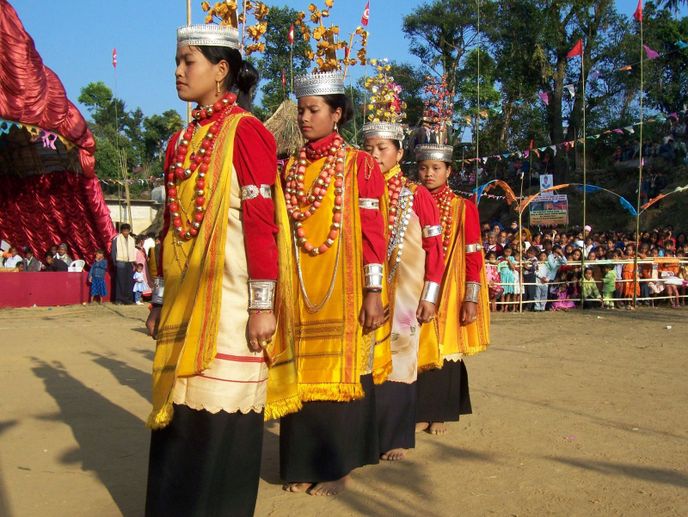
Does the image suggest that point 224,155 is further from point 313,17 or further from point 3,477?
point 3,477

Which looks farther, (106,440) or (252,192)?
(106,440)

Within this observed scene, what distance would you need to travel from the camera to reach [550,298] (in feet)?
51.9

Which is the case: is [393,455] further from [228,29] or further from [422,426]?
[228,29]

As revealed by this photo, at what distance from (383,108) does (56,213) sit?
15.4 meters

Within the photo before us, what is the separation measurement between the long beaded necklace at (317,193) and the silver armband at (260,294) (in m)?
1.04

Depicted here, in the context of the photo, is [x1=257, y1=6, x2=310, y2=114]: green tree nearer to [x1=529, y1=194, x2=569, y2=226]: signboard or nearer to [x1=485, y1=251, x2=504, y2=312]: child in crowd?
[x1=529, y1=194, x2=569, y2=226]: signboard

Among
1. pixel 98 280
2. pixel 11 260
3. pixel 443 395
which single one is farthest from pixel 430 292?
pixel 11 260

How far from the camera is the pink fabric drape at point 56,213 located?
18250mm

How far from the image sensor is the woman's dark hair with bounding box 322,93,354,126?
4324 millimetres

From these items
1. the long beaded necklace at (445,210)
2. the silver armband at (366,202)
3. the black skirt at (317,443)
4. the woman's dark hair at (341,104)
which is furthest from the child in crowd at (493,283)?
the black skirt at (317,443)

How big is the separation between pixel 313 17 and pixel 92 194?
14.3 m

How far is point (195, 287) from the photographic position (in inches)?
124

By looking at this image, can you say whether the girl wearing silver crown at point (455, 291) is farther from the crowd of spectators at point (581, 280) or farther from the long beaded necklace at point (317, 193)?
the crowd of spectators at point (581, 280)

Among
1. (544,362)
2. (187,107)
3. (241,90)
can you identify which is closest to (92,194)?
(187,107)
